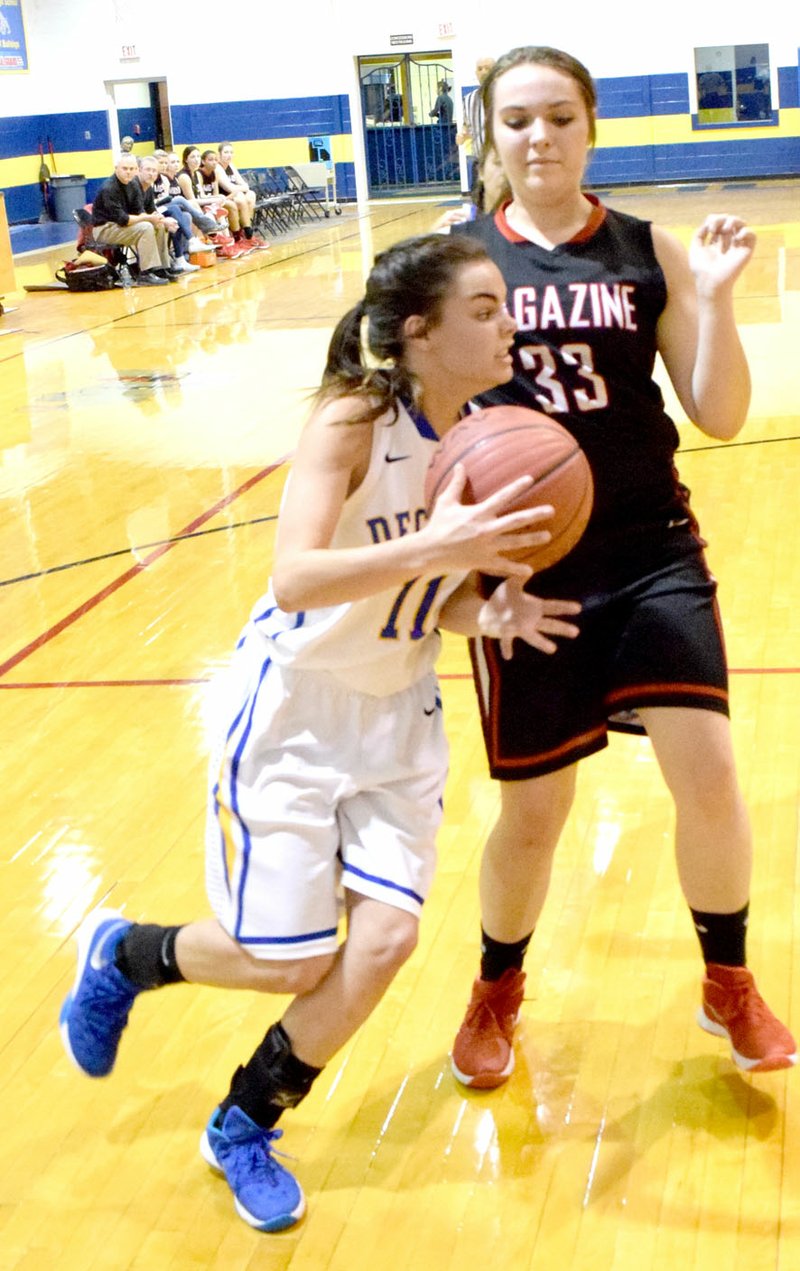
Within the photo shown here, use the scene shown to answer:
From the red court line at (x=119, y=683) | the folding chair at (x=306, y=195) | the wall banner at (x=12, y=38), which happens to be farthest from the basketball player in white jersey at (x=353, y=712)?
the wall banner at (x=12, y=38)

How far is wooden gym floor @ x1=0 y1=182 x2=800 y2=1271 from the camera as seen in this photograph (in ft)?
7.07

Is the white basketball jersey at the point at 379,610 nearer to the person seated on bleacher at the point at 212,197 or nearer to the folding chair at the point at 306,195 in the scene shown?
Answer: the person seated on bleacher at the point at 212,197

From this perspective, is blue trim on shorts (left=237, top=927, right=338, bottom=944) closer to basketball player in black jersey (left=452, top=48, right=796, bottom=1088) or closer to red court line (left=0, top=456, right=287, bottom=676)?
basketball player in black jersey (left=452, top=48, right=796, bottom=1088)

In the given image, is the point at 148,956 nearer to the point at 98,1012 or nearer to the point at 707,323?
the point at 98,1012

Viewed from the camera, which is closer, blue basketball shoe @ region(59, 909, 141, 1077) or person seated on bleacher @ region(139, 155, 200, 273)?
blue basketball shoe @ region(59, 909, 141, 1077)

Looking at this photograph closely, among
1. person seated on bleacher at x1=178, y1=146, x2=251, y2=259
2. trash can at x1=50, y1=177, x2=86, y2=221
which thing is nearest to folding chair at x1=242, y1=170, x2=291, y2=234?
person seated on bleacher at x1=178, y1=146, x2=251, y2=259

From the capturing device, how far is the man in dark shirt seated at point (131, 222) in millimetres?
14469

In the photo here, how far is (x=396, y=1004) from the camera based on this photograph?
275 centimetres

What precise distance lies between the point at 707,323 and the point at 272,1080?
4.20 feet

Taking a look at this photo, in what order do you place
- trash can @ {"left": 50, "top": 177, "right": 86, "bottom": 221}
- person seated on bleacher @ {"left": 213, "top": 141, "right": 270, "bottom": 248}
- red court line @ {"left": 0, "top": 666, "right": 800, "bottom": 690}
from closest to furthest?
red court line @ {"left": 0, "top": 666, "right": 800, "bottom": 690}, person seated on bleacher @ {"left": 213, "top": 141, "right": 270, "bottom": 248}, trash can @ {"left": 50, "top": 177, "right": 86, "bottom": 221}

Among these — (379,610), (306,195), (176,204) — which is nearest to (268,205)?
(306,195)

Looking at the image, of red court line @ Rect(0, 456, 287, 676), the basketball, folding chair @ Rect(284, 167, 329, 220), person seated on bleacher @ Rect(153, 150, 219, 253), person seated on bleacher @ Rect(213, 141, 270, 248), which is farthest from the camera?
folding chair @ Rect(284, 167, 329, 220)

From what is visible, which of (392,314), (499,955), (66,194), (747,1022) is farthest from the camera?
(66,194)

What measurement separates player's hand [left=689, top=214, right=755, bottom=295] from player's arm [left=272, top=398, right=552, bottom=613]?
56 cm
